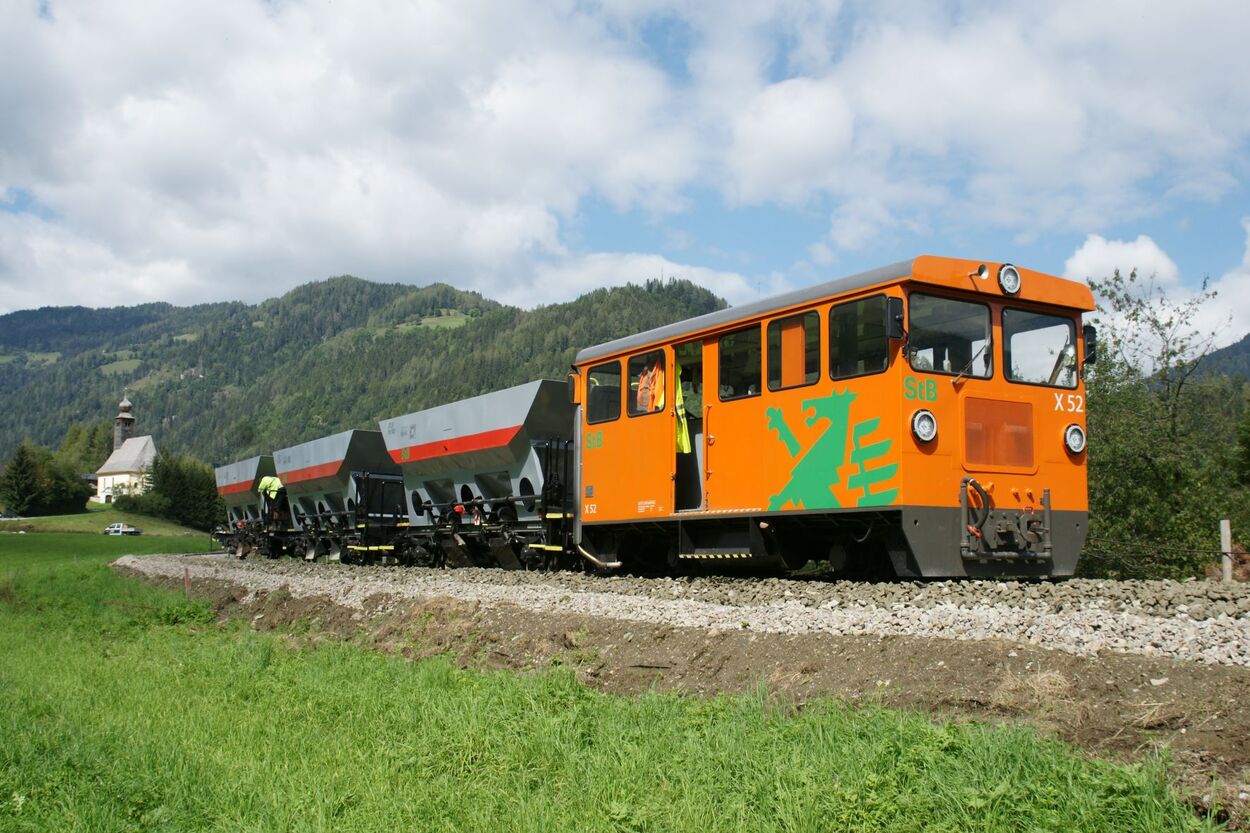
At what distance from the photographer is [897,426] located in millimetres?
9375

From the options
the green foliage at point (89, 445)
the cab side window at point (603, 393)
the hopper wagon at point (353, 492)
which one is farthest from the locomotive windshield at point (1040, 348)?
the green foliage at point (89, 445)

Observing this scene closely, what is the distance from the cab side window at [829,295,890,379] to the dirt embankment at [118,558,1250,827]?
7.34ft

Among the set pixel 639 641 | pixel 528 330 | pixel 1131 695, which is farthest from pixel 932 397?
pixel 528 330

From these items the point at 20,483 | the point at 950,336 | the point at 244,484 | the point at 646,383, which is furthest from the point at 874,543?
the point at 20,483

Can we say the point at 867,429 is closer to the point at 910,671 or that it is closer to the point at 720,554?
the point at 720,554

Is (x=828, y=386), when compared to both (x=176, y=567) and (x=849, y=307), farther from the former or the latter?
(x=176, y=567)

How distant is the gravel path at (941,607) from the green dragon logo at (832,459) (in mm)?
840

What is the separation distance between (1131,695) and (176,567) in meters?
24.1

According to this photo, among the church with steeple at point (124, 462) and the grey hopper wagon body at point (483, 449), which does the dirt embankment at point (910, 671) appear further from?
the church with steeple at point (124, 462)

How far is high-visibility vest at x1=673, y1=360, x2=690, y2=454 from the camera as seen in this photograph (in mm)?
12297

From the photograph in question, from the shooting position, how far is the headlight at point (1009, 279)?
10078 mm

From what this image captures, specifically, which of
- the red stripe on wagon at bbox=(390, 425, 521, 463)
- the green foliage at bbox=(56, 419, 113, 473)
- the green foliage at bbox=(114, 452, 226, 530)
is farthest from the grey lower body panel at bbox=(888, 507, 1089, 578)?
the green foliage at bbox=(56, 419, 113, 473)

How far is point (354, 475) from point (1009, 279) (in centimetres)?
1701

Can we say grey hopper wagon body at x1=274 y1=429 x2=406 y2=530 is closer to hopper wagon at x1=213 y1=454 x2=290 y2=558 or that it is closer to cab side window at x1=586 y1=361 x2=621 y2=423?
hopper wagon at x1=213 y1=454 x2=290 y2=558
